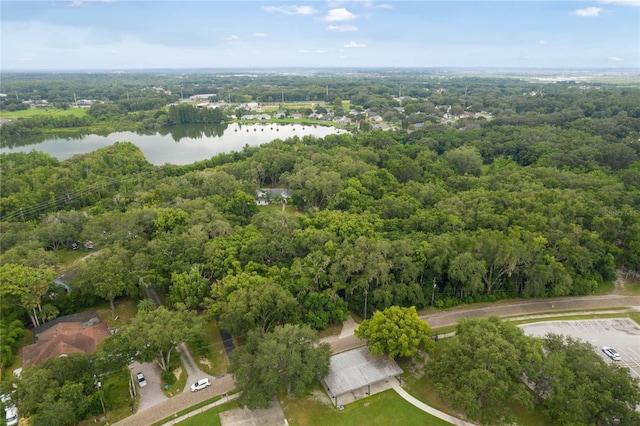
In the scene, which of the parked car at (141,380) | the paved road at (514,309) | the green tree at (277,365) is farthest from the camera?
the paved road at (514,309)

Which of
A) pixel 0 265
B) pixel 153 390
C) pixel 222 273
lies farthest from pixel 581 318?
pixel 0 265

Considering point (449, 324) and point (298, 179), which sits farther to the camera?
point (298, 179)

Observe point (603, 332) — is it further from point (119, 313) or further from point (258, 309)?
point (119, 313)

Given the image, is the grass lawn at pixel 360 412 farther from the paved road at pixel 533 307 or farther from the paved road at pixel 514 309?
the paved road at pixel 533 307

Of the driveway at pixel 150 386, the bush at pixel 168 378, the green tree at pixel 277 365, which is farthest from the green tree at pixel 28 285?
the green tree at pixel 277 365

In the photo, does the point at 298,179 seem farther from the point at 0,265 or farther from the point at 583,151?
the point at 583,151

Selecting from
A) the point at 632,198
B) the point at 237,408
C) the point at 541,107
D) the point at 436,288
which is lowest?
the point at 237,408

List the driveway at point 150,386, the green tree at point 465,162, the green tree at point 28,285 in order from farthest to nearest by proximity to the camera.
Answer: the green tree at point 465,162 < the green tree at point 28,285 < the driveway at point 150,386
